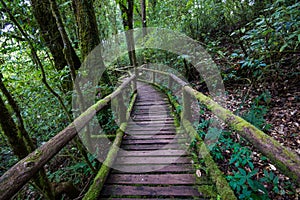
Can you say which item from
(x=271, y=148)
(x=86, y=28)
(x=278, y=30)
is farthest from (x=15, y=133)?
(x=278, y=30)

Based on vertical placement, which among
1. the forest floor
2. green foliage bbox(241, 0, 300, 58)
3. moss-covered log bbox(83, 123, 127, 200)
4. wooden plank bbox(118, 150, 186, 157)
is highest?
green foliage bbox(241, 0, 300, 58)

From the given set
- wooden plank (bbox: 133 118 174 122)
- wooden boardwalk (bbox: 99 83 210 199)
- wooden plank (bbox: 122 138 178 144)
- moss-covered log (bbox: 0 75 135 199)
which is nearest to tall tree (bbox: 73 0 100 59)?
wooden plank (bbox: 133 118 174 122)

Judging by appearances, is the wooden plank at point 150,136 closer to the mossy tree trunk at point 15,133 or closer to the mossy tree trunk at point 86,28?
the mossy tree trunk at point 15,133

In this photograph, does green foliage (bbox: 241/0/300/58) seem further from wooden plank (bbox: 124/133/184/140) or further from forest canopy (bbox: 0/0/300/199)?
wooden plank (bbox: 124/133/184/140)

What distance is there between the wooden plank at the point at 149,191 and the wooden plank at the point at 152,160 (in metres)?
0.59

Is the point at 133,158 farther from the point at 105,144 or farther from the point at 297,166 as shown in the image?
the point at 297,166

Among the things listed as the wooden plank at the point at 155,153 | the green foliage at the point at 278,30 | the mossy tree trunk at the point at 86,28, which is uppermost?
the mossy tree trunk at the point at 86,28

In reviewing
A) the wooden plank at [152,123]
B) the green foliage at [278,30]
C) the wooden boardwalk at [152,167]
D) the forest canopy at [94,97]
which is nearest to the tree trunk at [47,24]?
the forest canopy at [94,97]

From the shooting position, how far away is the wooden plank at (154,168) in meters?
2.80

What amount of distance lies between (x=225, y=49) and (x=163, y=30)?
3.42m

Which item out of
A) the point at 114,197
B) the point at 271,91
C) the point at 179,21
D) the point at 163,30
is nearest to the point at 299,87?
the point at 271,91

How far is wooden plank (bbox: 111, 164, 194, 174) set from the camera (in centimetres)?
280

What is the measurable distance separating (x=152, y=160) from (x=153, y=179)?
20.0 inches

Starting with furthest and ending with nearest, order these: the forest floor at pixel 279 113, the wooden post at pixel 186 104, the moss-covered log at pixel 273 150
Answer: the wooden post at pixel 186 104, the forest floor at pixel 279 113, the moss-covered log at pixel 273 150
